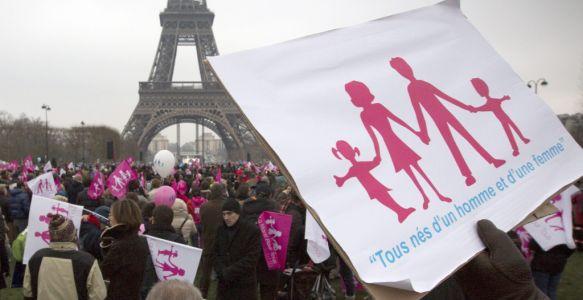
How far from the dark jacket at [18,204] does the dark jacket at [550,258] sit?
972 cm

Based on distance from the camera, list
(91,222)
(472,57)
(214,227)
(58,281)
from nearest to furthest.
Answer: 1. (472,57)
2. (58,281)
3. (91,222)
4. (214,227)

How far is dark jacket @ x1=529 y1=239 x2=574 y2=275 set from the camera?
228 inches

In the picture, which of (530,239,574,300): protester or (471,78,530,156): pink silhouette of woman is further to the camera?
(530,239,574,300): protester

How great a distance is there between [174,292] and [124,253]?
278 centimetres

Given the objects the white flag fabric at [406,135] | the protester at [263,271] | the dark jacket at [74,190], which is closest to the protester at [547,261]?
the protester at [263,271]

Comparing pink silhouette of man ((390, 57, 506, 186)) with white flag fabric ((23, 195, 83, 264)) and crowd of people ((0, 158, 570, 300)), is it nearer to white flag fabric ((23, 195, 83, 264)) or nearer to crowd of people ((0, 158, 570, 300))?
crowd of people ((0, 158, 570, 300))

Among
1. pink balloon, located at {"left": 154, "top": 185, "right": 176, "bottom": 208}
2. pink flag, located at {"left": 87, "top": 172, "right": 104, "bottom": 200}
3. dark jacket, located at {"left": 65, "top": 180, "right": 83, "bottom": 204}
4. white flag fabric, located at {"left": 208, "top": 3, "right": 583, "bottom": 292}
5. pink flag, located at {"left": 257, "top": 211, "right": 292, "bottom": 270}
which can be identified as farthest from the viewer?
dark jacket, located at {"left": 65, "top": 180, "right": 83, "bottom": 204}

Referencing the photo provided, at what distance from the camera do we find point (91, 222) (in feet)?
20.3

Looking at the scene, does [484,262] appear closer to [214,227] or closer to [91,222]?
[91,222]

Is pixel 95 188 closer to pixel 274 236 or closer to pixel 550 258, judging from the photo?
pixel 274 236

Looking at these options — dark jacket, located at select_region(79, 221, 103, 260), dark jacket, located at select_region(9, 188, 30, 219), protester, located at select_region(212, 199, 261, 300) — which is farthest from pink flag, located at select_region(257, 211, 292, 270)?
dark jacket, located at select_region(9, 188, 30, 219)

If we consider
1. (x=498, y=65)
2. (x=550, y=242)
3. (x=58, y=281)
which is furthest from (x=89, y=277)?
(x=550, y=242)

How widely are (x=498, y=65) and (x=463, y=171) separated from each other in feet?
2.22

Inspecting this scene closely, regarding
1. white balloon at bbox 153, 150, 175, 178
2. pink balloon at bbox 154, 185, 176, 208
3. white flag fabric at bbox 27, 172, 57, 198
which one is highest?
white balloon at bbox 153, 150, 175, 178
